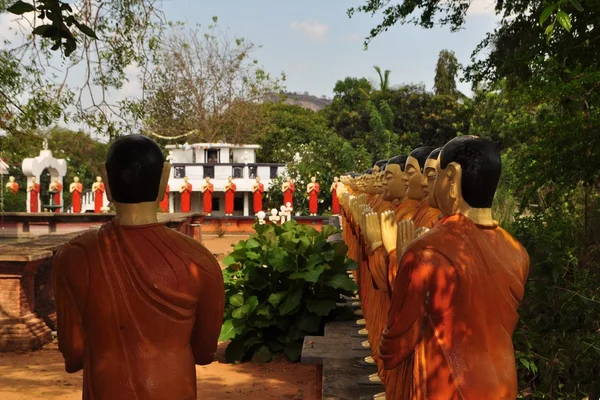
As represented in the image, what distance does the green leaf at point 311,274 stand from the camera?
7.17 m

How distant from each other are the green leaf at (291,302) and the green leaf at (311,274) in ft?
0.79

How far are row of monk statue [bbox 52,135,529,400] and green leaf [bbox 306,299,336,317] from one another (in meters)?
4.46

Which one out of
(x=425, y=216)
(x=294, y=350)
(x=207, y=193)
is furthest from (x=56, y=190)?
(x=425, y=216)

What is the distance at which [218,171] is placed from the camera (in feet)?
90.4

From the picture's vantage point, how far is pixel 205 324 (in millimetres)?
2762

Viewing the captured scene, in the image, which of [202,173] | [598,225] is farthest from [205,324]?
[202,173]

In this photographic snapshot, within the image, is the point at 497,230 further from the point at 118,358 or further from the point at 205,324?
the point at 118,358

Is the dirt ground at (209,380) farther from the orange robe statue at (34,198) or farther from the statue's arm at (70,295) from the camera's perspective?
the orange robe statue at (34,198)

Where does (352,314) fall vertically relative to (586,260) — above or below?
below

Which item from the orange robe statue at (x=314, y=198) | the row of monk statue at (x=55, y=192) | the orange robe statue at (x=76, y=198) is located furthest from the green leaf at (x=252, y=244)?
the orange robe statue at (x=76, y=198)

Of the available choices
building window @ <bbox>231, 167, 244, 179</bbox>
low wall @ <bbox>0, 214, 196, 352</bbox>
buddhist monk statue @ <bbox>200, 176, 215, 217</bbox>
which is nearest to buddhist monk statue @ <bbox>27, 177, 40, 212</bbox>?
buddhist monk statue @ <bbox>200, 176, 215, 217</bbox>

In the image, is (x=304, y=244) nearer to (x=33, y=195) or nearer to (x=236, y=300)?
(x=236, y=300)

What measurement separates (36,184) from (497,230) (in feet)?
77.8

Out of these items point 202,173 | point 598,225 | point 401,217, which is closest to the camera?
point 401,217
